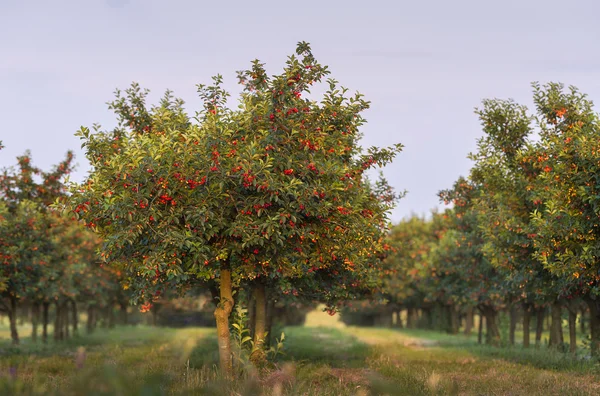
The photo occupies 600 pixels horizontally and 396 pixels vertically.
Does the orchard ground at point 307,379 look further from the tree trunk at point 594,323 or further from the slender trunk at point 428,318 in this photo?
the slender trunk at point 428,318

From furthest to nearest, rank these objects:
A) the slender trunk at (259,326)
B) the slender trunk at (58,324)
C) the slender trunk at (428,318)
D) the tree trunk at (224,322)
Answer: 1. the slender trunk at (428,318)
2. the slender trunk at (58,324)
3. the slender trunk at (259,326)
4. the tree trunk at (224,322)

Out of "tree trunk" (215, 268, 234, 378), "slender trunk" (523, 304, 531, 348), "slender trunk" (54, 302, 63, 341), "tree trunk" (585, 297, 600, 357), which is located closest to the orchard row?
"tree trunk" (585, 297, 600, 357)

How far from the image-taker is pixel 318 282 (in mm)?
20984

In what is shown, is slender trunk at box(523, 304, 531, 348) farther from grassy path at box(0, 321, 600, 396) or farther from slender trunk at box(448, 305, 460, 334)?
slender trunk at box(448, 305, 460, 334)

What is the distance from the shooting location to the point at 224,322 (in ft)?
54.9

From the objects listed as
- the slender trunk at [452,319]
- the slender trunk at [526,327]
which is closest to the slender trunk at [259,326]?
the slender trunk at [526,327]

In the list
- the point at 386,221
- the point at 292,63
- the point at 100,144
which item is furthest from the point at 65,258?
the point at 292,63

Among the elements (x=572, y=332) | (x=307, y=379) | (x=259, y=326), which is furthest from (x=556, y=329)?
(x=307, y=379)

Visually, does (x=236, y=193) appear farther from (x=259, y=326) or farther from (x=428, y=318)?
(x=428, y=318)

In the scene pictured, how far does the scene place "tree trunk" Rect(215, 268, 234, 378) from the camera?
1614 cm

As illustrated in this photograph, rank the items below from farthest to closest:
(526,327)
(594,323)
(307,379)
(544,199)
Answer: (526,327), (594,323), (544,199), (307,379)

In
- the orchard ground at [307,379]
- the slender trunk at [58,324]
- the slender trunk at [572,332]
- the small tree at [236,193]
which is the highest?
the small tree at [236,193]

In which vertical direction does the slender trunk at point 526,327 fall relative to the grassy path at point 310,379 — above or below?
below

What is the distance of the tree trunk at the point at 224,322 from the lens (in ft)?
53.0
